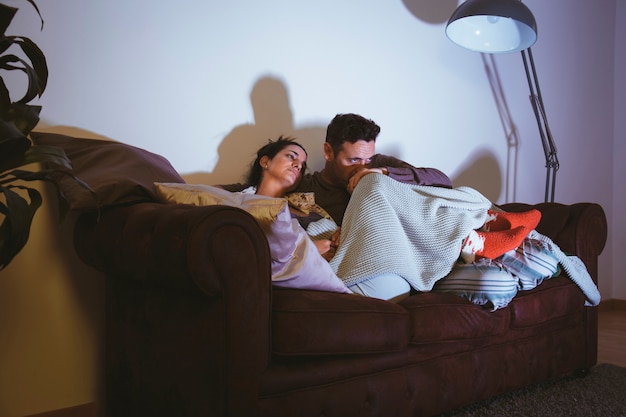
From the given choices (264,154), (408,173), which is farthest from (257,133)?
(408,173)

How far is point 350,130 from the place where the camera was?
2354 mm

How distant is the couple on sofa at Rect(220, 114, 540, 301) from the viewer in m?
1.79

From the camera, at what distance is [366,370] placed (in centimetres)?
155

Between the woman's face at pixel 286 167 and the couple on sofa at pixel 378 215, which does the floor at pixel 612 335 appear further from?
the woman's face at pixel 286 167

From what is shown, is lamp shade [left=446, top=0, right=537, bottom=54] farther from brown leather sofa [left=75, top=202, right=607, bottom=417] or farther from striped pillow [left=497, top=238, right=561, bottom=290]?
brown leather sofa [left=75, top=202, right=607, bottom=417]

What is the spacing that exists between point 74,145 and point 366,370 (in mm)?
1092

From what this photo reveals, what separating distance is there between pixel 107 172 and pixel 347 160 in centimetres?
102

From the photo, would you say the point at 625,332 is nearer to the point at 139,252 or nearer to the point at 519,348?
the point at 519,348

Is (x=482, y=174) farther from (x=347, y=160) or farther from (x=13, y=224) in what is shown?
(x=13, y=224)

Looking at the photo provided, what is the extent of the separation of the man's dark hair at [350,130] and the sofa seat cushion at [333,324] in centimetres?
92

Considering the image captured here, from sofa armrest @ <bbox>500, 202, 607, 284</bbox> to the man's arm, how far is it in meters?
0.47

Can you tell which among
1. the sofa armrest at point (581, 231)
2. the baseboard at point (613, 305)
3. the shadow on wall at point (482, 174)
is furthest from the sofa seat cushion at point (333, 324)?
the baseboard at point (613, 305)

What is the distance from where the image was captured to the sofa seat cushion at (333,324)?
1.38m

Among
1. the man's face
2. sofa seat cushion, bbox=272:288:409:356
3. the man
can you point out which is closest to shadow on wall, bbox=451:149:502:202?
the man
